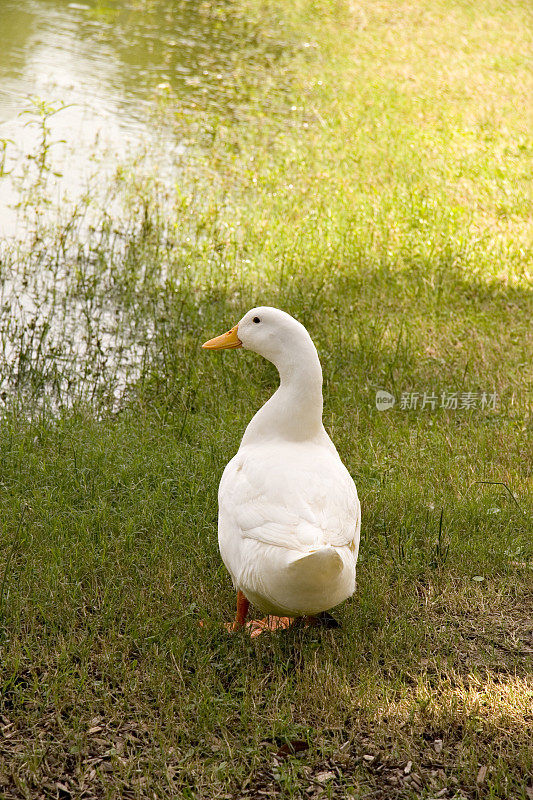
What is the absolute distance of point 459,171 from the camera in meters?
10.4

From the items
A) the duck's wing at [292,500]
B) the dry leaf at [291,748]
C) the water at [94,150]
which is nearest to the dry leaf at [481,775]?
the dry leaf at [291,748]

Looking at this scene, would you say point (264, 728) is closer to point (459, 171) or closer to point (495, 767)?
point (495, 767)

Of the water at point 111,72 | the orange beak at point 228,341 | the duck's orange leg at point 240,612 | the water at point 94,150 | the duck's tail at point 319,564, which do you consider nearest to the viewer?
the duck's tail at point 319,564

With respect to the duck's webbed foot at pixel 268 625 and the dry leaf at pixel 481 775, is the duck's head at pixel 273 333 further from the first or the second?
the dry leaf at pixel 481 775

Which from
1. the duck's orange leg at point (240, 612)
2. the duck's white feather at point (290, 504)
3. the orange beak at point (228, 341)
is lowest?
the duck's orange leg at point (240, 612)

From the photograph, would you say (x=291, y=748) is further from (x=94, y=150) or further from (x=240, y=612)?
(x=94, y=150)

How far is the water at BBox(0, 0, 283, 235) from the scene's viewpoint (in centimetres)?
998

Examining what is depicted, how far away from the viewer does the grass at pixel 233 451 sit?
130 inches

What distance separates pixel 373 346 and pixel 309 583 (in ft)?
11.9

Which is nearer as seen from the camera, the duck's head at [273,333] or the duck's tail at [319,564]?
the duck's tail at [319,564]

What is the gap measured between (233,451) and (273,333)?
54.4 inches

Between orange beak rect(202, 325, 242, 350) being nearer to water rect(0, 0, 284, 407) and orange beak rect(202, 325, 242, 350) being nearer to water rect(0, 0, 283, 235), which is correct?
water rect(0, 0, 284, 407)

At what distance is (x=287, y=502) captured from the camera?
346 cm

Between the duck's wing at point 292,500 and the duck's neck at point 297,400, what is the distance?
4.0 inches
